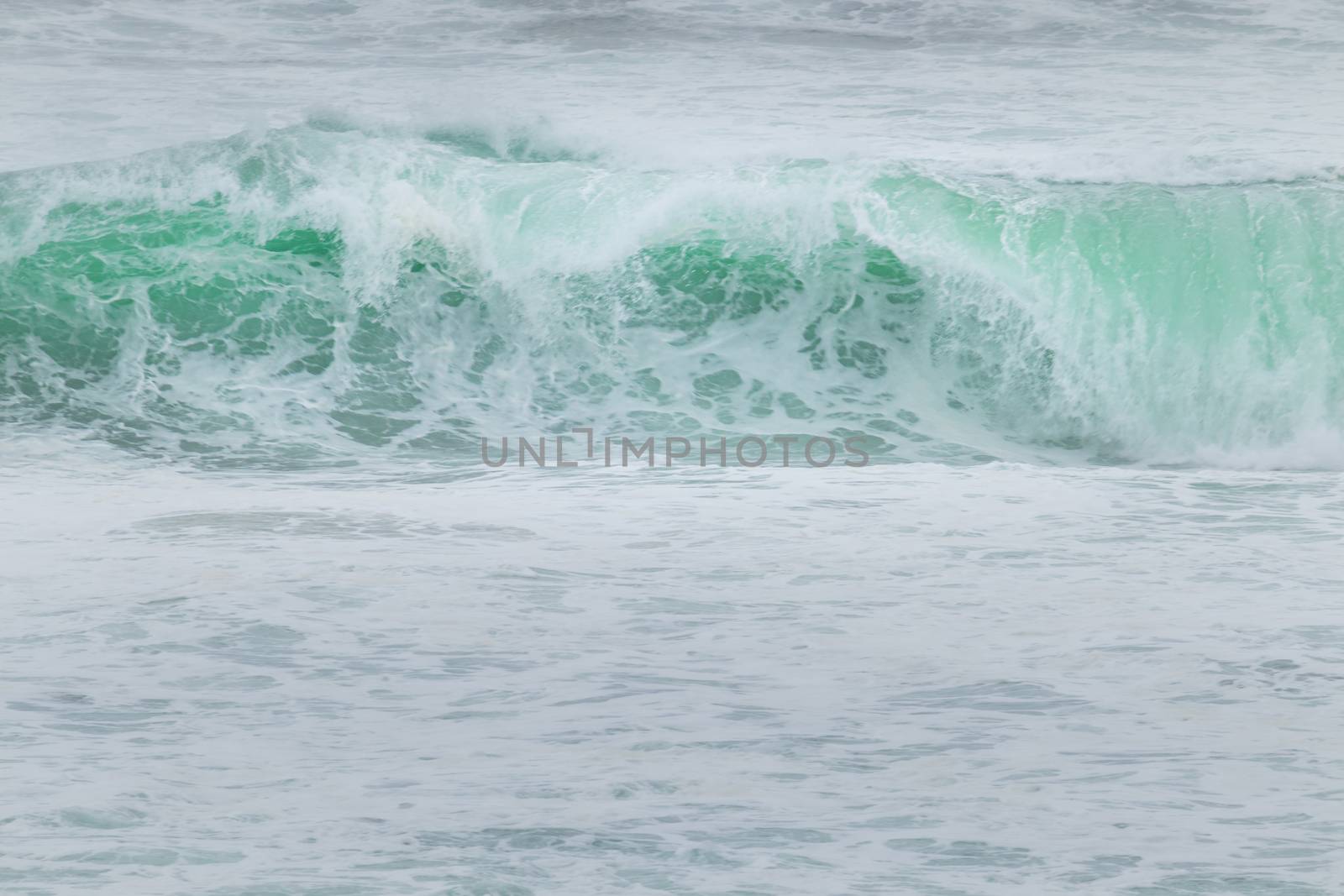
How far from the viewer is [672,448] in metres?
8.57

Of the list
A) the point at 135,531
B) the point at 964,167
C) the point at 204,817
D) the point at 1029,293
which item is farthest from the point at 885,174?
the point at 204,817

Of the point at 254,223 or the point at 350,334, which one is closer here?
the point at 350,334

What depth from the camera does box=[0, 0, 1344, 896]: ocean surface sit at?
306 cm

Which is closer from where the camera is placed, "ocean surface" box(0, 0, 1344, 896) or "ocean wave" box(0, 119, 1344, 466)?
"ocean surface" box(0, 0, 1344, 896)

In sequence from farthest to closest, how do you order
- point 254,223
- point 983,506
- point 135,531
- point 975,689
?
point 254,223 < point 983,506 < point 135,531 < point 975,689

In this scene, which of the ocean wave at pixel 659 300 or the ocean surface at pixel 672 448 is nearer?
the ocean surface at pixel 672 448

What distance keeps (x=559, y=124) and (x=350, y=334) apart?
220 cm

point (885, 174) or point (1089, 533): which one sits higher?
point (885, 174)

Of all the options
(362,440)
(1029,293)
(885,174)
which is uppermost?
(885,174)

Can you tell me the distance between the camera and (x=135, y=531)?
5.82 m

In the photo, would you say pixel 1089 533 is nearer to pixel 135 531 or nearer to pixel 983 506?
pixel 983 506

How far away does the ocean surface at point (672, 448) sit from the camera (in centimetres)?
306

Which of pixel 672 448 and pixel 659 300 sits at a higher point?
pixel 659 300

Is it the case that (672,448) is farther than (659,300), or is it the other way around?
(659,300)
